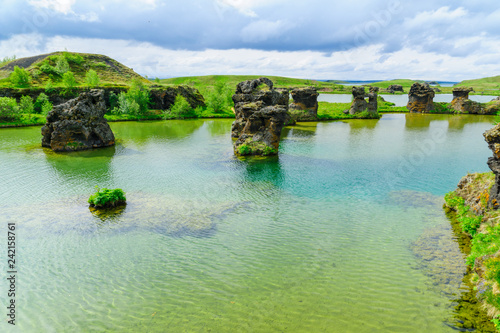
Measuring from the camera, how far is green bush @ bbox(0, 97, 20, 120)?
68.7 metres

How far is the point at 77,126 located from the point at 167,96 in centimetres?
5588

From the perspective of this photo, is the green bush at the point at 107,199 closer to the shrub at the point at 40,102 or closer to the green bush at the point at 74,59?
the shrub at the point at 40,102

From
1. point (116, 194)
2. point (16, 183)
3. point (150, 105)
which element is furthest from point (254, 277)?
point (150, 105)

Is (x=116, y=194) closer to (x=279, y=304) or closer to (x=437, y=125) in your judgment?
(x=279, y=304)

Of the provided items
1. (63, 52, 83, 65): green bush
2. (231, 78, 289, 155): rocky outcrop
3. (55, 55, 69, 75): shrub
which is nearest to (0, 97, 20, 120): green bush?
(55, 55, 69, 75): shrub

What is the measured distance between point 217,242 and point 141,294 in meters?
5.98

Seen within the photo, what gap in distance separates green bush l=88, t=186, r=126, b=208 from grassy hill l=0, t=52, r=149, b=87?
312 ft

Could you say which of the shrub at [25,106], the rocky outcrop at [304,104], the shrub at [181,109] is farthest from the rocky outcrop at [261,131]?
the shrub at [25,106]

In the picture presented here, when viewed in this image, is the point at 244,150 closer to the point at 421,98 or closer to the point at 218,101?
the point at 218,101

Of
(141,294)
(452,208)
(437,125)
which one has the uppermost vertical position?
(437,125)

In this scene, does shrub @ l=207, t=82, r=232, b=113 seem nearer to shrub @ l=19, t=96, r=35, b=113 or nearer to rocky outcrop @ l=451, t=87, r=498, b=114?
shrub @ l=19, t=96, r=35, b=113

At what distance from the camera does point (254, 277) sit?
15734 millimetres

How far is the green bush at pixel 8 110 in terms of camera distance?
68688 millimetres

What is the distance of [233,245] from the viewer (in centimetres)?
1903
